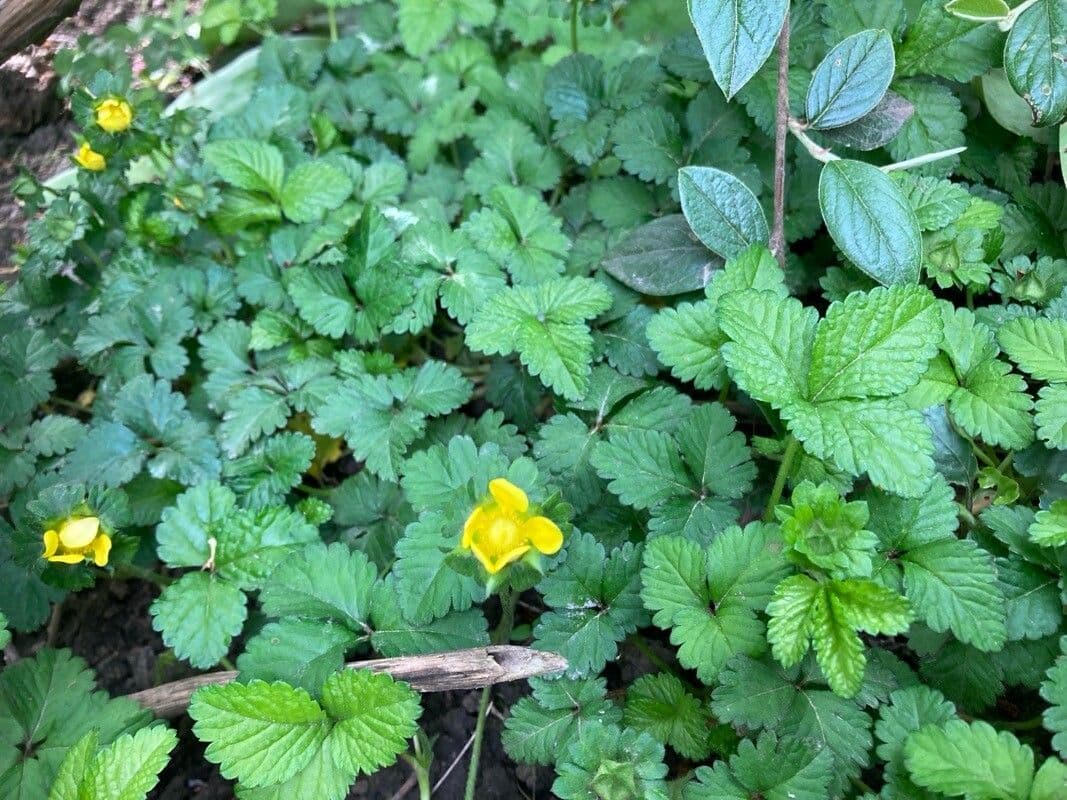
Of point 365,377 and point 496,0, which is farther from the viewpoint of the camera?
point 496,0

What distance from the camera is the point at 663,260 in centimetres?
158

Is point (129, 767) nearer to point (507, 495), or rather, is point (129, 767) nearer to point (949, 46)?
point (507, 495)

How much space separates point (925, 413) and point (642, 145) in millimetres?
777

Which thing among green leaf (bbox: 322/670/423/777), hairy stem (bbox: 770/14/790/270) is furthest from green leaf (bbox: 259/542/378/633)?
hairy stem (bbox: 770/14/790/270)

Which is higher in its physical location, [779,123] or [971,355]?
[779,123]

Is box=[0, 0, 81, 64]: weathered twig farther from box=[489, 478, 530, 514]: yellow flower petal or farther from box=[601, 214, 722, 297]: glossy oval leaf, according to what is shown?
box=[489, 478, 530, 514]: yellow flower petal

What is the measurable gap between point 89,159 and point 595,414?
1264mm

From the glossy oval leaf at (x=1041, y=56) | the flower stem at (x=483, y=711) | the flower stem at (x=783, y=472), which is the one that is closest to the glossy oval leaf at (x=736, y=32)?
the glossy oval leaf at (x=1041, y=56)

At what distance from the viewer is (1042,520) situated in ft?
3.74

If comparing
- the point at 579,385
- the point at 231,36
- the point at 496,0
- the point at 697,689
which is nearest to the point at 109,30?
the point at 231,36

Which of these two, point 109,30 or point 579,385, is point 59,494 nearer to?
point 579,385

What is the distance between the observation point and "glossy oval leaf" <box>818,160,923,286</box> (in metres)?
1.30

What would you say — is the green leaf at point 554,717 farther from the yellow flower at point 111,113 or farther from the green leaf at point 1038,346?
the yellow flower at point 111,113

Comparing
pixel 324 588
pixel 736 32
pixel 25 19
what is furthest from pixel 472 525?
pixel 25 19
